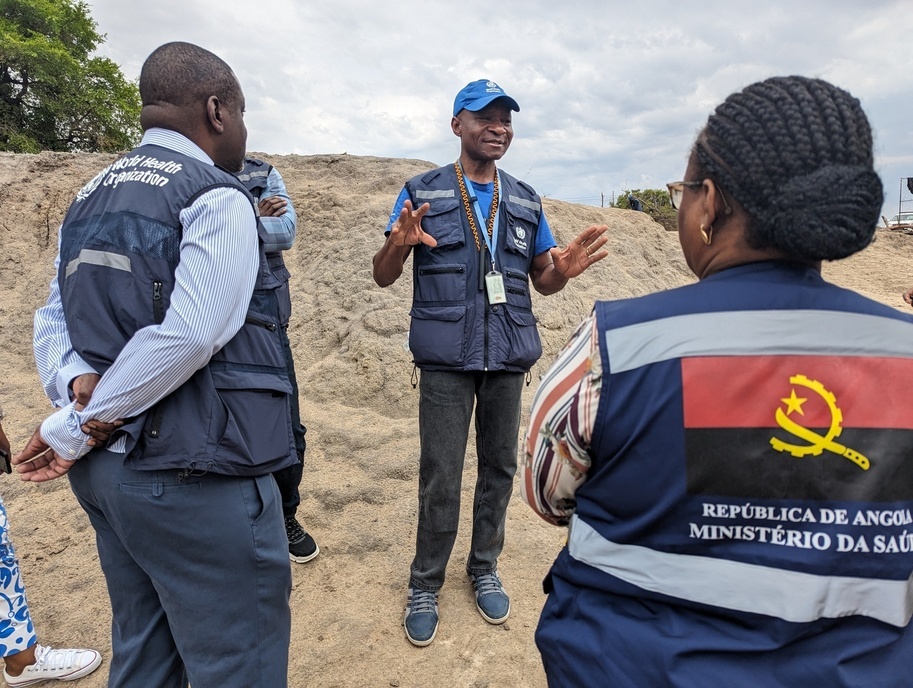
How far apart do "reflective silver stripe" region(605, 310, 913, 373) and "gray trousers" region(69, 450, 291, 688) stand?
3.62 feet

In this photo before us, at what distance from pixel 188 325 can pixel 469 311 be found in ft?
4.50

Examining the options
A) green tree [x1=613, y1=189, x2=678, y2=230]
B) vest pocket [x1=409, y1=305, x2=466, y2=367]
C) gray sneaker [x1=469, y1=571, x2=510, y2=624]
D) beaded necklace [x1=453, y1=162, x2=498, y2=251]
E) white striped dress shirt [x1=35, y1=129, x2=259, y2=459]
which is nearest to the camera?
white striped dress shirt [x1=35, y1=129, x2=259, y2=459]

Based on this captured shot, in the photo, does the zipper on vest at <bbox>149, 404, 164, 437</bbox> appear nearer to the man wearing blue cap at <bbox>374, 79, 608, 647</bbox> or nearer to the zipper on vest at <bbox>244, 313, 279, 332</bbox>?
the zipper on vest at <bbox>244, 313, 279, 332</bbox>

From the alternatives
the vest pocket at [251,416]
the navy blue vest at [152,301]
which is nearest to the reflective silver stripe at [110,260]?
the navy blue vest at [152,301]

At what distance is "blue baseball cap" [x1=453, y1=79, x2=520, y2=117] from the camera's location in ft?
8.76

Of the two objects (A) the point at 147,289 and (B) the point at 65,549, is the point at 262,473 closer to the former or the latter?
(A) the point at 147,289

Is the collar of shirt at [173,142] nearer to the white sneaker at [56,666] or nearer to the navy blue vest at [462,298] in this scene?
the navy blue vest at [462,298]

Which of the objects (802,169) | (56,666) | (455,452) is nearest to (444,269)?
(455,452)

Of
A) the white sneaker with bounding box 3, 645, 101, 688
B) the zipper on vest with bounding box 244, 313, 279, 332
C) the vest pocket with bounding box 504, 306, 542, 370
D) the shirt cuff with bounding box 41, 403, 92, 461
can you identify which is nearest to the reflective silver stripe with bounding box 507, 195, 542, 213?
the vest pocket with bounding box 504, 306, 542, 370

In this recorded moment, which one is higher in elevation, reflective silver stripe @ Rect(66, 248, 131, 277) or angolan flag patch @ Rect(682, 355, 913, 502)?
reflective silver stripe @ Rect(66, 248, 131, 277)

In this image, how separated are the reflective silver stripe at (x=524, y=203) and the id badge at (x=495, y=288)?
0.39 meters

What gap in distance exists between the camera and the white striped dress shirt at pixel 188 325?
1431 millimetres

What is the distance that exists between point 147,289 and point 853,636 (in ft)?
5.39

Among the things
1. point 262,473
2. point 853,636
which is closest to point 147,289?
point 262,473
